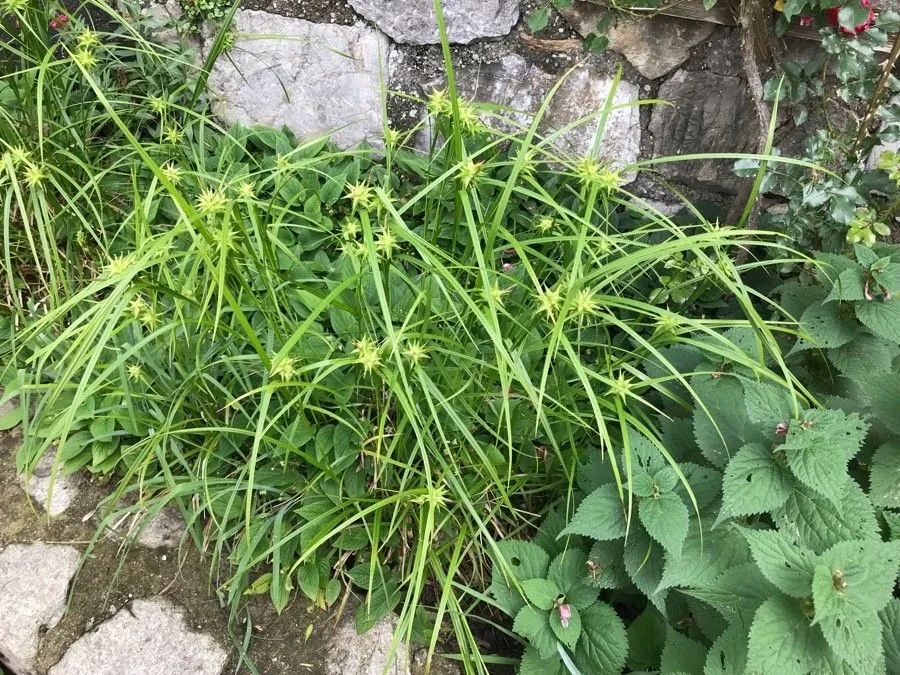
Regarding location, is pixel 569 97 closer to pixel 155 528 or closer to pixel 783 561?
pixel 783 561

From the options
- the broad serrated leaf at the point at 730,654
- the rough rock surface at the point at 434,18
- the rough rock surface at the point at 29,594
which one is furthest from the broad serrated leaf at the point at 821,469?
the rough rock surface at the point at 29,594

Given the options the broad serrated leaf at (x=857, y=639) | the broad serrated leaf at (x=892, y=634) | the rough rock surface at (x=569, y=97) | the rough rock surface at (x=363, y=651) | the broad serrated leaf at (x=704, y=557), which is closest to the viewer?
the broad serrated leaf at (x=857, y=639)

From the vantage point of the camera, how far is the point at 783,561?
120 centimetres

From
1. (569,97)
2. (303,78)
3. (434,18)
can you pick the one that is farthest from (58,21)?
(569,97)

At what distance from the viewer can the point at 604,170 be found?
1.47 m

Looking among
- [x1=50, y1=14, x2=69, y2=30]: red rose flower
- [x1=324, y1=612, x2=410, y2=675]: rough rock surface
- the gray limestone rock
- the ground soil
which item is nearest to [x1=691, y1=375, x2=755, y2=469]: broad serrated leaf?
[x1=324, y1=612, x2=410, y2=675]: rough rock surface

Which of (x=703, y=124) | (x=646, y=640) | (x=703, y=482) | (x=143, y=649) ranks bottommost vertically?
(x=143, y=649)

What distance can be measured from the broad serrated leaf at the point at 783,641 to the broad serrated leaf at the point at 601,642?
35 cm

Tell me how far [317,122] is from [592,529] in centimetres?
171

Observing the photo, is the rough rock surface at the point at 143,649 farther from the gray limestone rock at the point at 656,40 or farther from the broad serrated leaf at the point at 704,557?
the gray limestone rock at the point at 656,40

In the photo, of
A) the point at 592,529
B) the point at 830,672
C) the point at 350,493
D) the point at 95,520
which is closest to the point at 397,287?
the point at 350,493

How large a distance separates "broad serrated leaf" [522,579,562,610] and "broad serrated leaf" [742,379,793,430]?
1.96ft

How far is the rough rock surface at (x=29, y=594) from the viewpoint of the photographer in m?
1.59

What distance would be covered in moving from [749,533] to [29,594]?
5.59 feet
